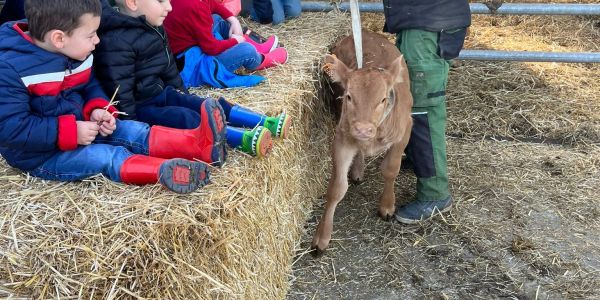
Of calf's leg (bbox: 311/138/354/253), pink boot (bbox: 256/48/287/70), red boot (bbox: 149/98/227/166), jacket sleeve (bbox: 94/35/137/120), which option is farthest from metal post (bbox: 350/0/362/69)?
jacket sleeve (bbox: 94/35/137/120)

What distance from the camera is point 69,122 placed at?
2959mm

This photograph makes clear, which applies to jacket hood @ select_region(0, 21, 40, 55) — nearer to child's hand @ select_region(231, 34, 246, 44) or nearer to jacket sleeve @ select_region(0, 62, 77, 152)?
jacket sleeve @ select_region(0, 62, 77, 152)

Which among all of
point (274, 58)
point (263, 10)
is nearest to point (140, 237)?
point (274, 58)

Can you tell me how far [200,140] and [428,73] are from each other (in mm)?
2101

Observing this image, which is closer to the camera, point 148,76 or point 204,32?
point 148,76

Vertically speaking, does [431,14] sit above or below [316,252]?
above

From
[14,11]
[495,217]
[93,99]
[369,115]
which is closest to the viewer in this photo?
[93,99]

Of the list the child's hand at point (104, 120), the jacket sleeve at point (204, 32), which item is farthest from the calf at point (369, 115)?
the child's hand at point (104, 120)

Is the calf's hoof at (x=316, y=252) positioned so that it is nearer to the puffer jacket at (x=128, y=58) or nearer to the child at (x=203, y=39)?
the child at (x=203, y=39)

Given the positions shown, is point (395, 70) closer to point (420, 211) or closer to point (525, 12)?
point (420, 211)

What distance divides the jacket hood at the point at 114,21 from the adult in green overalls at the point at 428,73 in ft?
6.62

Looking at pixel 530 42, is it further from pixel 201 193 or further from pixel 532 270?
pixel 201 193

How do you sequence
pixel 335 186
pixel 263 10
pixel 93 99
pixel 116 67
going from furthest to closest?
1. pixel 263 10
2. pixel 335 186
3. pixel 116 67
4. pixel 93 99

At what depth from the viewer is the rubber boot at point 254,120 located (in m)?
3.69
